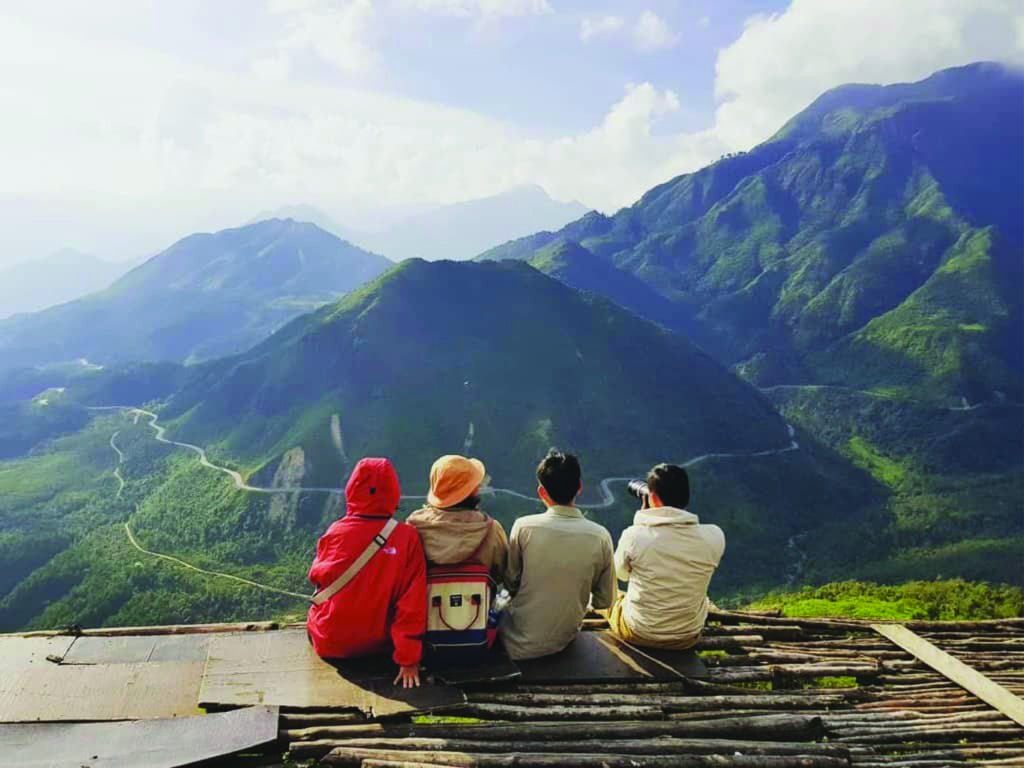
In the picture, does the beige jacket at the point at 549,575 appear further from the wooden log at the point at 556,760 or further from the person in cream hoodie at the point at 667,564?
the wooden log at the point at 556,760

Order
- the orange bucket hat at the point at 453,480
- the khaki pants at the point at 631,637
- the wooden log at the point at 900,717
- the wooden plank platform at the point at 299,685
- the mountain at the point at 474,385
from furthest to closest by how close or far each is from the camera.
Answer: the mountain at the point at 474,385, the khaki pants at the point at 631,637, the orange bucket hat at the point at 453,480, the wooden log at the point at 900,717, the wooden plank platform at the point at 299,685

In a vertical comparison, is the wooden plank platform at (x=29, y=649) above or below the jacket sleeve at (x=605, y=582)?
below

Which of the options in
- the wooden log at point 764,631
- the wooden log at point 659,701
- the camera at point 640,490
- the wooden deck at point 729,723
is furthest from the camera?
the wooden log at point 764,631

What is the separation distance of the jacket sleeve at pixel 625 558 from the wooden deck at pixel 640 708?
95cm

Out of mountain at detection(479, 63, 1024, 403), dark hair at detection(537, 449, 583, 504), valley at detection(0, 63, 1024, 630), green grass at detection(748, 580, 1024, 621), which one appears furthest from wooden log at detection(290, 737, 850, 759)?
mountain at detection(479, 63, 1024, 403)

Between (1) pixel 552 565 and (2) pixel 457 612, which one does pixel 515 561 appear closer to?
(1) pixel 552 565

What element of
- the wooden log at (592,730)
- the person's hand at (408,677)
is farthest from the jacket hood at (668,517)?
the person's hand at (408,677)

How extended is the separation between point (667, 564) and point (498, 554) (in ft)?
6.25

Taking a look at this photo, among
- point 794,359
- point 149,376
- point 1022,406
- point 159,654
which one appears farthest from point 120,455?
point 1022,406

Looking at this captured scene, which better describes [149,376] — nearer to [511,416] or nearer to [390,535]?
[511,416]

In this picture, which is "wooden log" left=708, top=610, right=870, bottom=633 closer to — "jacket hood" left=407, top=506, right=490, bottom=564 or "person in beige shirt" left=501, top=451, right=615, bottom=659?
"person in beige shirt" left=501, top=451, right=615, bottom=659

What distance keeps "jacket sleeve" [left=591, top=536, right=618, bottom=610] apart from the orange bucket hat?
5.65 ft

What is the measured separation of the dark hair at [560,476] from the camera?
766 centimetres

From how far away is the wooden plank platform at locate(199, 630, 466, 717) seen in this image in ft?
22.0
